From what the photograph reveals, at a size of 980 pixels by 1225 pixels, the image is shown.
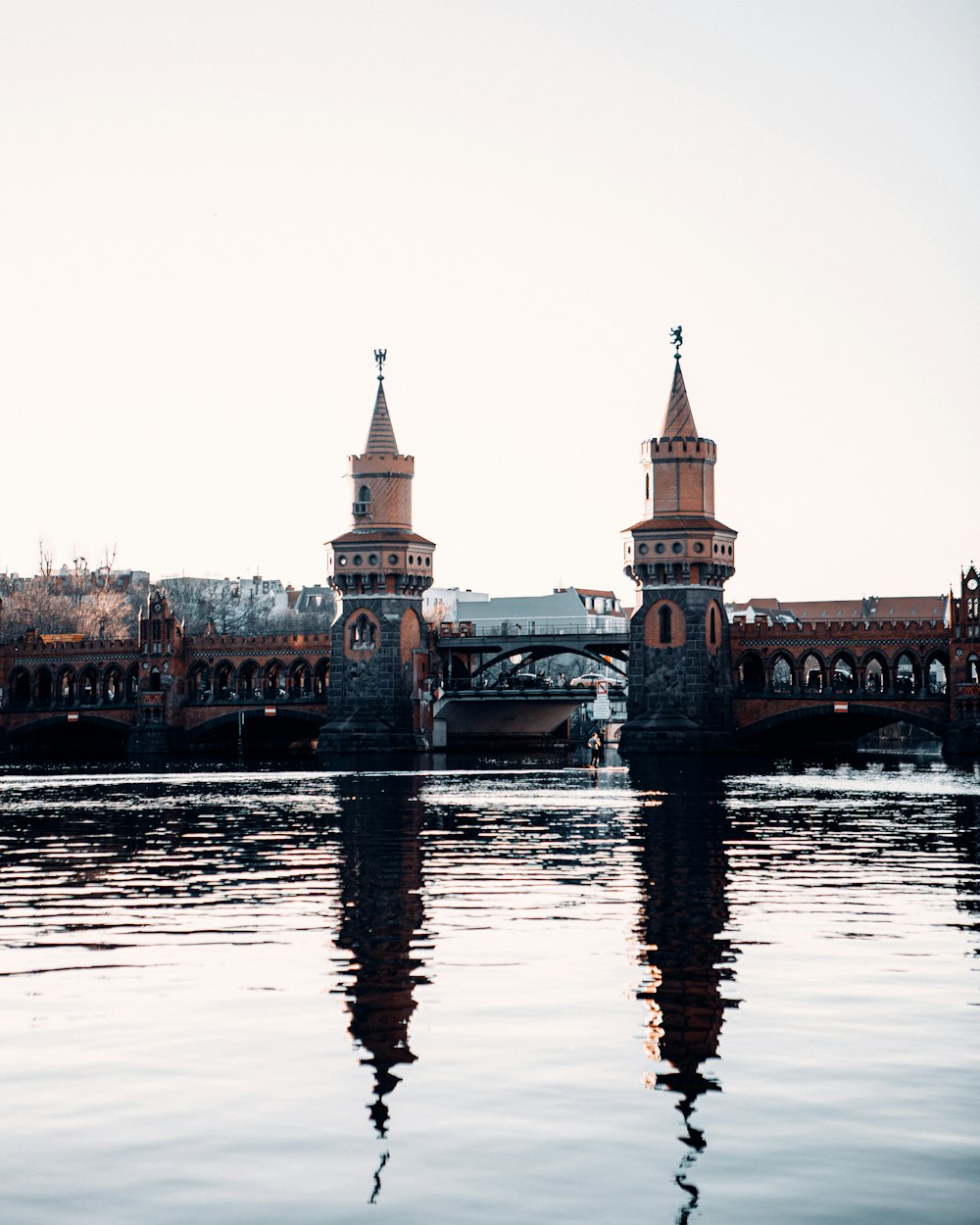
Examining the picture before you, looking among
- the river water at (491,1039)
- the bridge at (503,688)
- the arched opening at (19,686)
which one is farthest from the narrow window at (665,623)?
the river water at (491,1039)

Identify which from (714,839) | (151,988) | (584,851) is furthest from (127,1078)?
(714,839)

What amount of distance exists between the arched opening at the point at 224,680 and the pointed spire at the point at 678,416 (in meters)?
35.0

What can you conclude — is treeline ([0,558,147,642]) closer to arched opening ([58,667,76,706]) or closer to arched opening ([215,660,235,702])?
arched opening ([58,667,76,706])

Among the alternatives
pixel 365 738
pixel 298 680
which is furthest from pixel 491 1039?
pixel 298 680

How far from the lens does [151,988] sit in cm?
1933

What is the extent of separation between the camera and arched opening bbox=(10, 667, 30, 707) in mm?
127750

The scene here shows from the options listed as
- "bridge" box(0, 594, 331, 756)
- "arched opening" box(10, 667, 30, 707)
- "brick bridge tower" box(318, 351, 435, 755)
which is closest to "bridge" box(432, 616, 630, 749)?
"brick bridge tower" box(318, 351, 435, 755)

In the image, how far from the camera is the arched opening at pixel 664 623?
331ft

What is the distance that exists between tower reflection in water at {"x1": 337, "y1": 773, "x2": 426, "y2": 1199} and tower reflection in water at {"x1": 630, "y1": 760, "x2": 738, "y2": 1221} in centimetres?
227

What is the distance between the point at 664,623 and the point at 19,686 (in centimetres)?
5102

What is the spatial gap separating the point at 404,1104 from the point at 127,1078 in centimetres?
253

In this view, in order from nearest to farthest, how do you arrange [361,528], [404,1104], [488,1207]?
1. [488,1207]
2. [404,1104]
3. [361,528]

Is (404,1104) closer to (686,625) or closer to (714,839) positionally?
(714,839)

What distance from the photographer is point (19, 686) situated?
128500 mm
